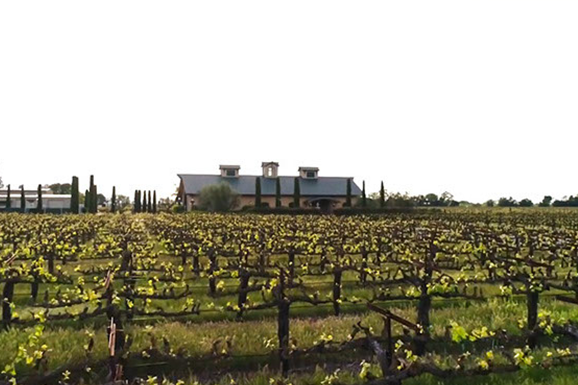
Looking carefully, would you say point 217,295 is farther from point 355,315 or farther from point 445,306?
point 445,306

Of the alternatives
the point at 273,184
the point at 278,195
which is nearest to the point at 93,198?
the point at 273,184

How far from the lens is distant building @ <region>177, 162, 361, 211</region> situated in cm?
6731

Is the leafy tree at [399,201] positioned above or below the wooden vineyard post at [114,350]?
above

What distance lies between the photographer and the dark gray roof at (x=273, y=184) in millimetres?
67750

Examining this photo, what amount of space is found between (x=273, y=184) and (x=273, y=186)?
1.72ft

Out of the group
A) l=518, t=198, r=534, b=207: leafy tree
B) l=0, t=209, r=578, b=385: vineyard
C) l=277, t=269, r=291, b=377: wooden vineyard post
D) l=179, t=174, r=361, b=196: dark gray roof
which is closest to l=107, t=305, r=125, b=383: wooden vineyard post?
l=0, t=209, r=578, b=385: vineyard

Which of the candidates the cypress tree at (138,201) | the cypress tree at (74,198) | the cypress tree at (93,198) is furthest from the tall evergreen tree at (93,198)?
the cypress tree at (138,201)

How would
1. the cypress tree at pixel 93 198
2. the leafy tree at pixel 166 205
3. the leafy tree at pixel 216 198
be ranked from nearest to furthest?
1. the leafy tree at pixel 216 198
2. the cypress tree at pixel 93 198
3. the leafy tree at pixel 166 205

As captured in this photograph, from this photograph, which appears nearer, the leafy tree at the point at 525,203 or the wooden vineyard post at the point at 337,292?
the wooden vineyard post at the point at 337,292

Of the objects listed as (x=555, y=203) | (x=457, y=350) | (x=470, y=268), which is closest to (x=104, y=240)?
(x=470, y=268)

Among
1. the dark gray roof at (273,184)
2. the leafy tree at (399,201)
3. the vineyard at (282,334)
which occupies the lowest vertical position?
the vineyard at (282,334)

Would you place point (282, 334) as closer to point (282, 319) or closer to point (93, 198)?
point (282, 319)

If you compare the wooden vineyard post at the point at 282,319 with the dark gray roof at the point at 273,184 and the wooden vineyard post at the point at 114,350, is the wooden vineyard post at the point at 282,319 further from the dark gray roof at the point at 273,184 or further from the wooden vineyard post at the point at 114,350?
the dark gray roof at the point at 273,184

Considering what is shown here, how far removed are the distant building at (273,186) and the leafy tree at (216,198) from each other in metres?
5.05
